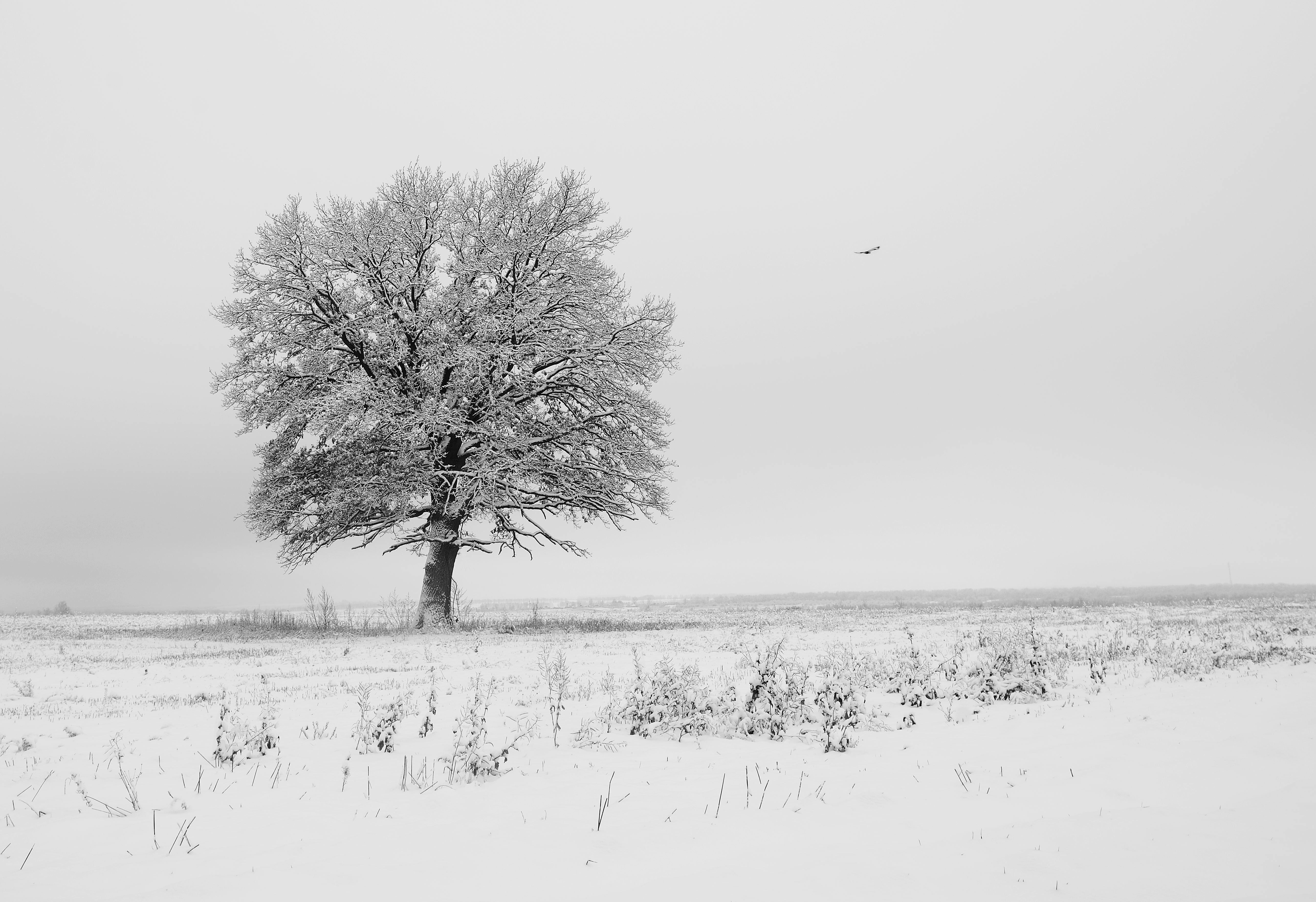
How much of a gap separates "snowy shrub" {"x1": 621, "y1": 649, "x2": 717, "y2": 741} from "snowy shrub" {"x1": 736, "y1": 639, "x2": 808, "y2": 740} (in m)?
0.31

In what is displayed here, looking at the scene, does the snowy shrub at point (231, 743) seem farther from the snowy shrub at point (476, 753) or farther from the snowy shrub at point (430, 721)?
the snowy shrub at point (476, 753)

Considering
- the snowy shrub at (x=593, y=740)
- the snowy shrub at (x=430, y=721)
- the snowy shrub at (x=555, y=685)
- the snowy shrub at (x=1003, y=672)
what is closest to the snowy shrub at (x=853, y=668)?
the snowy shrub at (x=1003, y=672)

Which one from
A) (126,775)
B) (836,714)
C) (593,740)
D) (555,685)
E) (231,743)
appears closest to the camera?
(126,775)

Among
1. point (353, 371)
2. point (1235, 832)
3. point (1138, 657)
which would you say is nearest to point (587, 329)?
point (353, 371)

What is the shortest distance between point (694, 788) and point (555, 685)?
12.2 feet

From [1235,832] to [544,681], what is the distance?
6815 millimetres

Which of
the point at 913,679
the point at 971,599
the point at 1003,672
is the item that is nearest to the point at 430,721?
the point at 913,679

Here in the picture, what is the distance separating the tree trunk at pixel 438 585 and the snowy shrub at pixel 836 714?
47.0 ft

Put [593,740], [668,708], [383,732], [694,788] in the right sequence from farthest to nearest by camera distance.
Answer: [668,708] → [593,740] → [383,732] → [694,788]

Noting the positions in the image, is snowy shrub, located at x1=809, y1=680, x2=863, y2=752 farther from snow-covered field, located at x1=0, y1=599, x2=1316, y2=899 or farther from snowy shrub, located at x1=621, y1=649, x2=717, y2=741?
snowy shrub, located at x1=621, y1=649, x2=717, y2=741

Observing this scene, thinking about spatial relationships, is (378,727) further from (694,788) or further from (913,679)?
(913,679)

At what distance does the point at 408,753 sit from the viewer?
18.0 feet

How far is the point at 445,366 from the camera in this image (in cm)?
1828

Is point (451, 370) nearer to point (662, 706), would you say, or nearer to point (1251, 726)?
point (662, 706)
